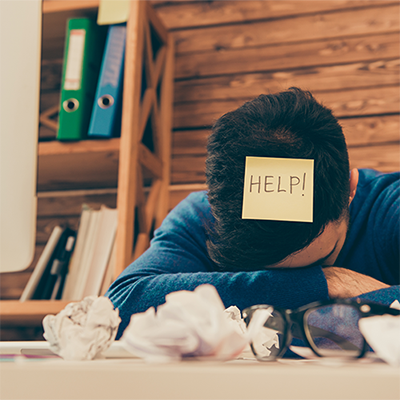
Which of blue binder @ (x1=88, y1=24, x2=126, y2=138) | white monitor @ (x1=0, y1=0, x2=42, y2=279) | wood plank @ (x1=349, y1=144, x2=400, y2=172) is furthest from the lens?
wood plank @ (x1=349, y1=144, x2=400, y2=172)

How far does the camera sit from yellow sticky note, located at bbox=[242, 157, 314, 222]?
57 centimetres

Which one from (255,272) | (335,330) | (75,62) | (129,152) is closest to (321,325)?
(335,330)

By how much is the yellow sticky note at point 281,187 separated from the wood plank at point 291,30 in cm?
117

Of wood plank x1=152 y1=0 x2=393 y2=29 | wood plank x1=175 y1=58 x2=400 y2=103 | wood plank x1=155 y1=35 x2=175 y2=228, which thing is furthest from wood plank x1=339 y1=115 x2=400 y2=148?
wood plank x1=155 y1=35 x2=175 y2=228

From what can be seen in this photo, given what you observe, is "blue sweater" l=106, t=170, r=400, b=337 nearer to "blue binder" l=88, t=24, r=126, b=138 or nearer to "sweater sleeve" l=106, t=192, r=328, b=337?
"sweater sleeve" l=106, t=192, r=328, b=337

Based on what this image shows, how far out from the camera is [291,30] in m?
1.57

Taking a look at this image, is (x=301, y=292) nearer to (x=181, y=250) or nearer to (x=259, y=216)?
(x=259, y=216)

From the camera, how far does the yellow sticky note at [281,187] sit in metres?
0.57

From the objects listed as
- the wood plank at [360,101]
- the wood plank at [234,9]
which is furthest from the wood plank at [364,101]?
the wood plank at [234,9]

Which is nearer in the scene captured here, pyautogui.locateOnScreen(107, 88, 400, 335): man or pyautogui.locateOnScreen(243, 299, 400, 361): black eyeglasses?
pyautogui.locateOnScreen(243, 299, 400, 361): black eyeglasses

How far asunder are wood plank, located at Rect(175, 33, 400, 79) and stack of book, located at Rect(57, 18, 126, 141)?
1.32 ft

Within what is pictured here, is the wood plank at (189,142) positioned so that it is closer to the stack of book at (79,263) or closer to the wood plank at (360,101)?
the wood plank at (360,101)

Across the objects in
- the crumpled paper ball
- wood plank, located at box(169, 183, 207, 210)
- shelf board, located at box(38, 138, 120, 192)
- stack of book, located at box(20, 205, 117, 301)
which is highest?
shelf board, located at box(38, 138, 120, 192)

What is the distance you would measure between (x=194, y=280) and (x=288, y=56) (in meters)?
1.15
